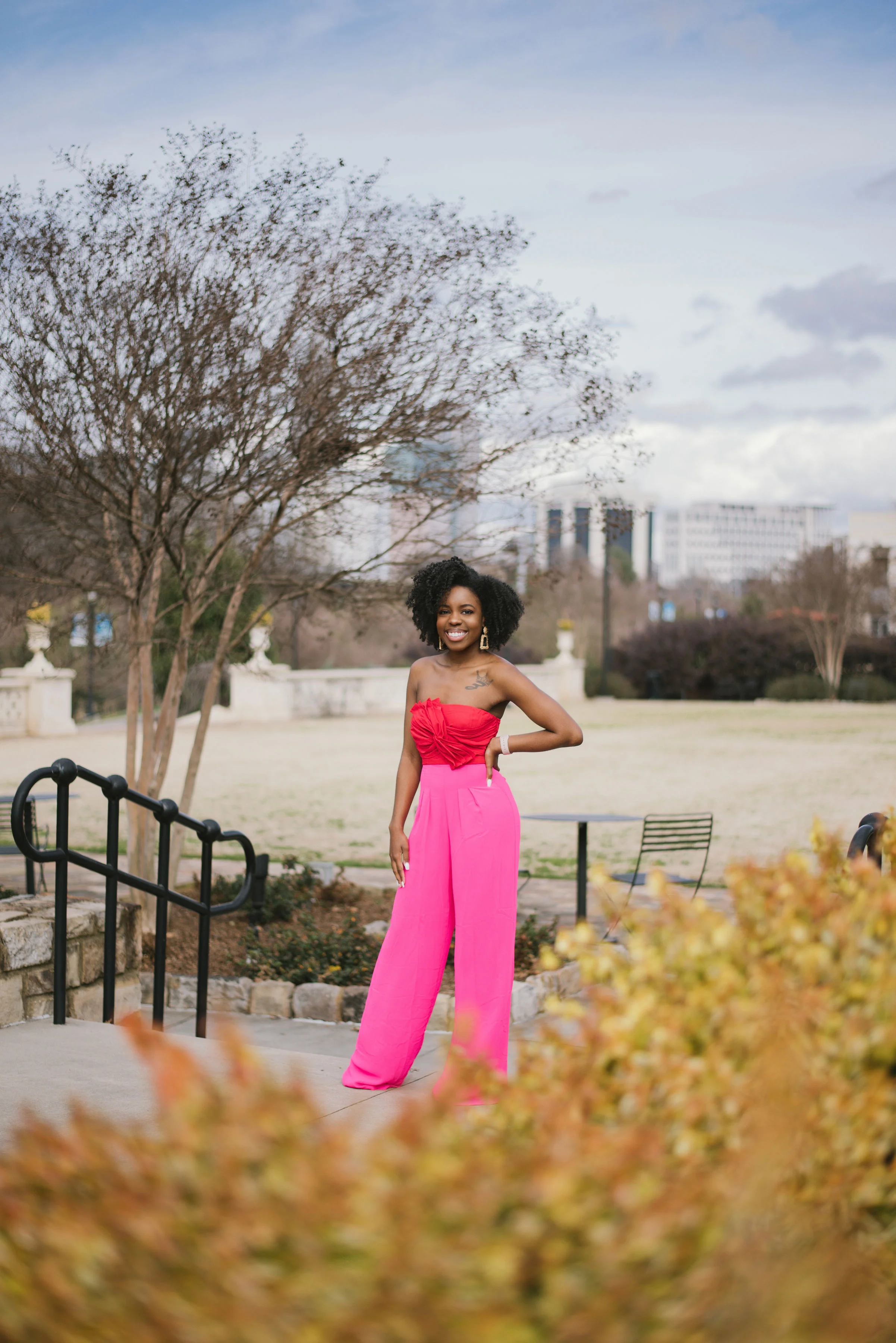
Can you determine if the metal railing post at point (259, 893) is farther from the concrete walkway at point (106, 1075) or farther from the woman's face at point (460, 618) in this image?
the woman's face at point (460, 618)

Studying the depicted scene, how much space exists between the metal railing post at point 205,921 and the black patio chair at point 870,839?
262cm

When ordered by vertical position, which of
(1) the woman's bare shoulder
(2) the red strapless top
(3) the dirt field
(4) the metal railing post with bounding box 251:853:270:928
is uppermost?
(1) the woman's bare shoulder

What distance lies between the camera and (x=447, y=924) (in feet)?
14.0

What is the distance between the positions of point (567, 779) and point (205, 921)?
13.3m

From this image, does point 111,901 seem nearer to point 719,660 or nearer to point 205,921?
point 205,921

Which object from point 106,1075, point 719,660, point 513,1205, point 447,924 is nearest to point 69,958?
point 106,1075

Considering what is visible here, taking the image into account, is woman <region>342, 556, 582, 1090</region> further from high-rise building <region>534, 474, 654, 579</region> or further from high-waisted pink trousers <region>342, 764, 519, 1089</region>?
high-rise building <region>534, 474, 654, 579</region>

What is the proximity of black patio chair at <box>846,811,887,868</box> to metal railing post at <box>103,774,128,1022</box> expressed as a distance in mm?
2567

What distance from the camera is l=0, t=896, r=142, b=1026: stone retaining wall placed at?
187 inches

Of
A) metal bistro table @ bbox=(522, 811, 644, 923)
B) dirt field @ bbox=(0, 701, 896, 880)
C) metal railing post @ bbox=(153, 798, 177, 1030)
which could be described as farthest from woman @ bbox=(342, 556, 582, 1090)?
dirt field @ bbox=(0, 701, 896, 880)

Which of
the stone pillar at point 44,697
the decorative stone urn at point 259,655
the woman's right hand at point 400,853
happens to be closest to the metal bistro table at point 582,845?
the woman's right hand at point 400,853

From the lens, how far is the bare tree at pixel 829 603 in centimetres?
4334

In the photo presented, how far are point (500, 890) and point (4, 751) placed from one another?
63.0ft

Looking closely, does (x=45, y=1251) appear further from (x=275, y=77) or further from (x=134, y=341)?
(x=275, y=77)
